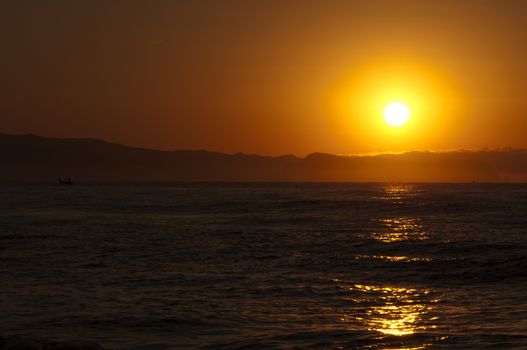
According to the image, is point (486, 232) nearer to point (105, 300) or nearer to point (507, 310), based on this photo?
point (507, 310)

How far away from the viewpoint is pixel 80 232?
4897cm

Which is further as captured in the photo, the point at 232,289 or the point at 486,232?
the point at 486,232

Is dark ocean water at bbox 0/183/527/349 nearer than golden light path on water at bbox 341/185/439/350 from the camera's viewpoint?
Yes

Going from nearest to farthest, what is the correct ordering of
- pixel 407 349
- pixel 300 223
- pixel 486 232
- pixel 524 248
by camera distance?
1. pixel 407 349
2. pixel 524 248
3. pixel 486 232
4. pixel 300 223

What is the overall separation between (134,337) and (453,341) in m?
7.80

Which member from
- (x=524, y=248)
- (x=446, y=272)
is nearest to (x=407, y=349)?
(x=446, y=272)

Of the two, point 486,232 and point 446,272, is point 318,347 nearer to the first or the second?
point 446,272

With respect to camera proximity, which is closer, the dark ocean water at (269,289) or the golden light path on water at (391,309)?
the dark ocean water at (269,289)

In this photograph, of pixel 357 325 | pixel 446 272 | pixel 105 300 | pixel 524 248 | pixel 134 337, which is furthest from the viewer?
pixel 524 248

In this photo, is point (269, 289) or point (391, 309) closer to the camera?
point (391, 309)

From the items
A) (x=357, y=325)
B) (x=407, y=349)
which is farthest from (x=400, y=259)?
(x=407, y=349)

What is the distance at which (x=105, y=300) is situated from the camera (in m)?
21.9

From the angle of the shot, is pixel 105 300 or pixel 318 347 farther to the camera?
pixel 105 300

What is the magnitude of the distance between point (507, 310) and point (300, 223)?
3857 cm
